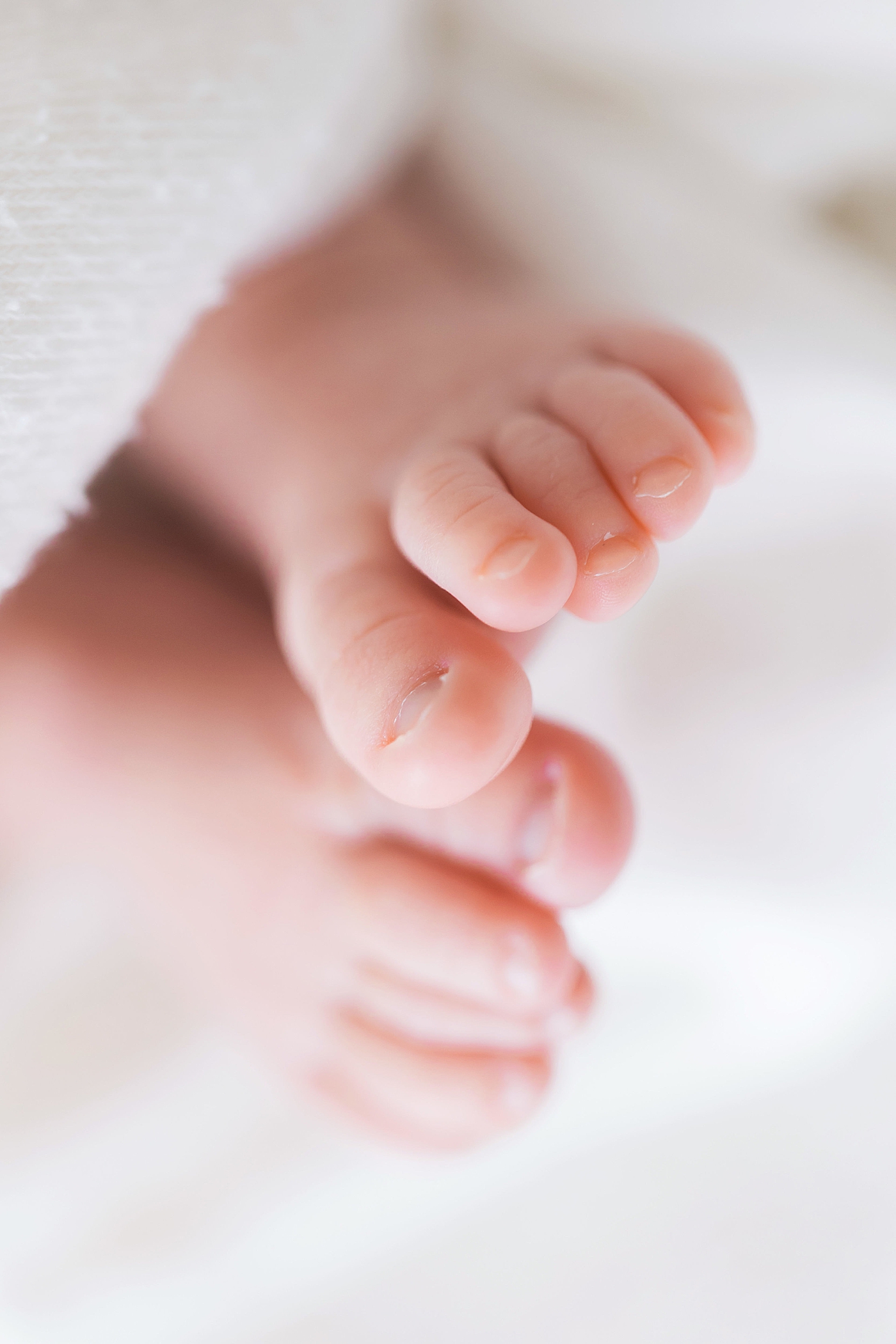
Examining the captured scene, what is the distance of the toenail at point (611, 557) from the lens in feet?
0.74

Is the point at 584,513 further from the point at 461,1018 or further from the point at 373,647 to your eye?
the point at 461,1018

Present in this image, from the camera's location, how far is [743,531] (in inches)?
14.2

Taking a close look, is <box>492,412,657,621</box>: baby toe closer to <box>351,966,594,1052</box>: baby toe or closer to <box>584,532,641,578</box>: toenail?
<box>584,532,641,578</box>: toenail

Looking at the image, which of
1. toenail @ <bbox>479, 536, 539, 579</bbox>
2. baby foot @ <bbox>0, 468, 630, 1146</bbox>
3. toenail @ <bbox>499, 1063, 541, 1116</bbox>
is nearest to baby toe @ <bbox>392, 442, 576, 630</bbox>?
Answer: toenail @ <bbox>479, 536, 539, 579</bbox>

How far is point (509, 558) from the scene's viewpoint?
22cm

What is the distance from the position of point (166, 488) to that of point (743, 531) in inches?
9.3

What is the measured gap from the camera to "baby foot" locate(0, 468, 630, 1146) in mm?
354

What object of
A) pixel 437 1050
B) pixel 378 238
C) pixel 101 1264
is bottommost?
pixel 101 1264

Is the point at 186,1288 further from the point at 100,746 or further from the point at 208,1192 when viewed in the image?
the point at 100,746

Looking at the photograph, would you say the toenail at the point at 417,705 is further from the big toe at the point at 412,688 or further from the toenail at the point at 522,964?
the toenail at the point at 522,964

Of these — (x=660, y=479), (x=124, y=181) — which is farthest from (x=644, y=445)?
(x=124, y=181)

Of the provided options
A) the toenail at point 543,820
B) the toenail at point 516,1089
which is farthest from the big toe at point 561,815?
the toenail at point 516,1089

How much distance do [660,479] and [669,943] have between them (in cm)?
27

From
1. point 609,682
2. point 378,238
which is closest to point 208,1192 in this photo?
point 609,682
